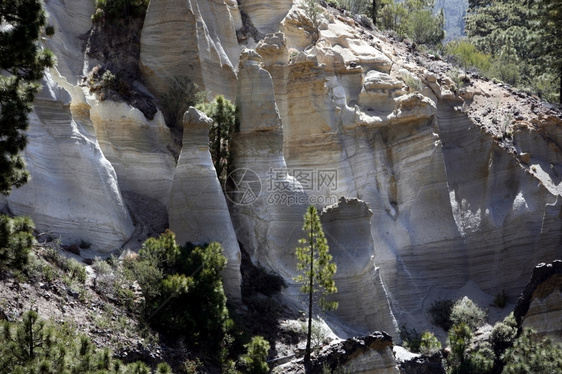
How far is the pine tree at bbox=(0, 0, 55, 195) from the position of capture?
14133 mm

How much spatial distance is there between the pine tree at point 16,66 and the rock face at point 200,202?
929cm

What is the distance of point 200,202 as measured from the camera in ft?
78.0

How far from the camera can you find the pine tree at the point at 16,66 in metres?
14.1

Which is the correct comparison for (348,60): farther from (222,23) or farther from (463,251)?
(463,251)

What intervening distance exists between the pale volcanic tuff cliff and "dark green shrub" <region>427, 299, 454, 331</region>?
1.10ft

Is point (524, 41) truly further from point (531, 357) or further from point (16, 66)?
point (16, 66)

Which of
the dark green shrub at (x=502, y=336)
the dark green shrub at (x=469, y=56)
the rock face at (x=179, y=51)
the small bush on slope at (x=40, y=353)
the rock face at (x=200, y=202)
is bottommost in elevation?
the small bush on slope at (x=40, y=353)

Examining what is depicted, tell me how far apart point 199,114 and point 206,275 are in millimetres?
5571

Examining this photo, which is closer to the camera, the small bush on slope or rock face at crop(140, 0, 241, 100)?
the small bush on slope

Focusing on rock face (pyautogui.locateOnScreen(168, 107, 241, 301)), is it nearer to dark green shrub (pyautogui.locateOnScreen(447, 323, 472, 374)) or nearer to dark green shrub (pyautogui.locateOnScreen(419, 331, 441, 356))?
dark green shrub (pyautogui.locateOnScreen(419, 331, 441, 356))

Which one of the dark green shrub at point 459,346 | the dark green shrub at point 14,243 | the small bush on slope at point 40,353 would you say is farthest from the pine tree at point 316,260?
the dark green shrub at point 14,243

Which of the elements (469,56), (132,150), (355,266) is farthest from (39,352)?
(469,56)

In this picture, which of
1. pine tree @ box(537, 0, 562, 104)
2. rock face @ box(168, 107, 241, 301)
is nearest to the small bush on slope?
rock face @ box(168, 107, 241, 301)

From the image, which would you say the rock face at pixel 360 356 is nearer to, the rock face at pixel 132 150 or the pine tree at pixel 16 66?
the rock face at pixel 132 150
